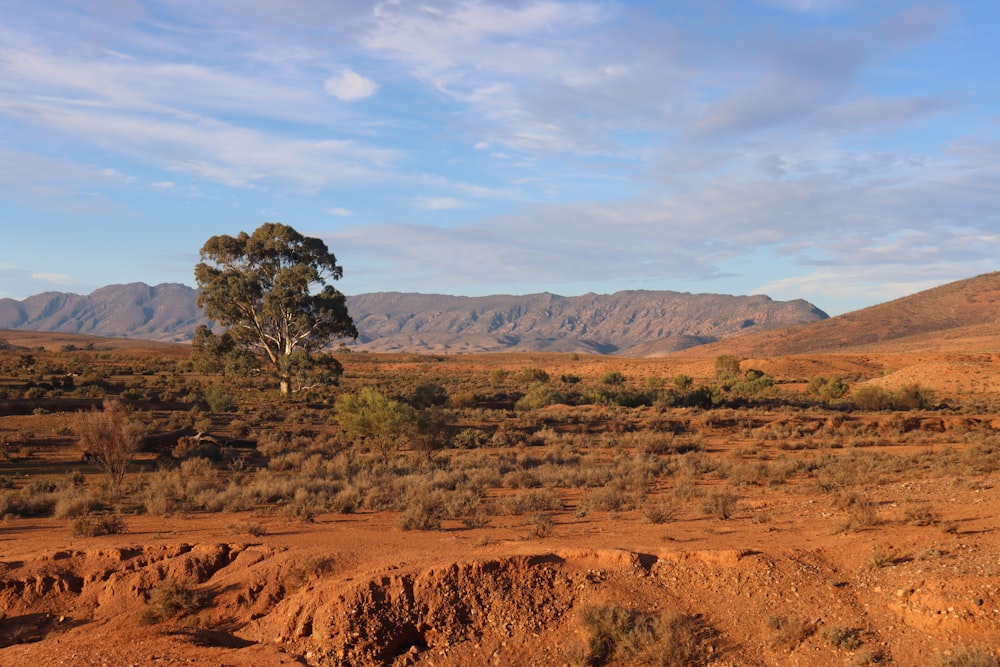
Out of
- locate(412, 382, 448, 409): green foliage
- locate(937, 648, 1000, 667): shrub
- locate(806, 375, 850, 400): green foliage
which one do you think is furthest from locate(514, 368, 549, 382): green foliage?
locate(937, 648, 1000, 667): shrub

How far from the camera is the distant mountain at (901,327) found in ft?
335

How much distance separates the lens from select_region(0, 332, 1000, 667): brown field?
7664 mm

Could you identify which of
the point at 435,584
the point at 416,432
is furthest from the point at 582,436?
the point at 435,584

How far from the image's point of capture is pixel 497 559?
8969 mm

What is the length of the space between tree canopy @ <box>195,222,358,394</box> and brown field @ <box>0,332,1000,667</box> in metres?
14.8

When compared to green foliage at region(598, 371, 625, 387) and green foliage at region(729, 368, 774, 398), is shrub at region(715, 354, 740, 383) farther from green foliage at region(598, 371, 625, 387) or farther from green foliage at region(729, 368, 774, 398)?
green foliage at region(729, 368, 774, 398)

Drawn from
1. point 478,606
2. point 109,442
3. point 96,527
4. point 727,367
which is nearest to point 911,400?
point 727,367

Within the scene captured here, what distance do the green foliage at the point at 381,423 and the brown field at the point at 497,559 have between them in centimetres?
191

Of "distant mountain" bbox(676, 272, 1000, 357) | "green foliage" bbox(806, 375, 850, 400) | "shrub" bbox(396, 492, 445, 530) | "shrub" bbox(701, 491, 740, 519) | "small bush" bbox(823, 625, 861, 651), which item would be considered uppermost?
"distant mountain" bbox(676, 272, 1000, 357)

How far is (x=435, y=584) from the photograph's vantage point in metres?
8.52

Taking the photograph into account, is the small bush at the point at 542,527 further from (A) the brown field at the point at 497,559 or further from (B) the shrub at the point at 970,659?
(B) the shrub at the point at 970,659

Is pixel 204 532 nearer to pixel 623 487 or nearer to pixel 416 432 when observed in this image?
pixel 623 487

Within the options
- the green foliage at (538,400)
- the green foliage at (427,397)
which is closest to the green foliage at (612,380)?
the green foliage at (538,400)

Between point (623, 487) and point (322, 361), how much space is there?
2344 centimetres
